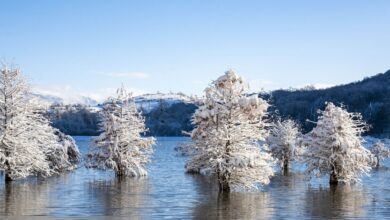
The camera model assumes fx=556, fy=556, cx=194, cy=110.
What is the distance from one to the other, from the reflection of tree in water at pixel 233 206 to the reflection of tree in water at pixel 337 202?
2735mm

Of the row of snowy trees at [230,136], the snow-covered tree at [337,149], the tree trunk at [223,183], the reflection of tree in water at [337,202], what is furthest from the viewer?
the snow-covered tree at [337,149]

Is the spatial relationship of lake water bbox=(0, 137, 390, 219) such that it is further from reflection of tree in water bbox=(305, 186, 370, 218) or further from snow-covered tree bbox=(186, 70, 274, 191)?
snow-covered tree bbox=(186, 70, 274, 191)

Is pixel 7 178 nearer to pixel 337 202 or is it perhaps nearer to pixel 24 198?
pixel 24 198

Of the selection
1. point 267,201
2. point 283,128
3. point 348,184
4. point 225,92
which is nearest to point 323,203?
point 267,201

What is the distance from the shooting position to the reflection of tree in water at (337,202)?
1206 inches

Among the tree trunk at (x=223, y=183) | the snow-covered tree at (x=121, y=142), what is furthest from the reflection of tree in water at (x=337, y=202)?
the snow-covered tree at (x=121, y=142)

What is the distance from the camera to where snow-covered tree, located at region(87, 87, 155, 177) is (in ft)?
180

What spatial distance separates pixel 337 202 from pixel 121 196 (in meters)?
14.6

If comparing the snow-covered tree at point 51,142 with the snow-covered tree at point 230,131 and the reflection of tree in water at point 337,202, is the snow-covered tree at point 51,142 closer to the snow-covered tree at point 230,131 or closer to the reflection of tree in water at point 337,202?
the snow-covered tree at point 230,131

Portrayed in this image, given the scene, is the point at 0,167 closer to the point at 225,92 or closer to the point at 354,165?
the point at 225,92

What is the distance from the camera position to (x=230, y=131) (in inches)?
1448

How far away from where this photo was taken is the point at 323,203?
1383 inches

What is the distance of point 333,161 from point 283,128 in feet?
79.4

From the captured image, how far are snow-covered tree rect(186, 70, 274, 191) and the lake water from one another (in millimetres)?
1914
